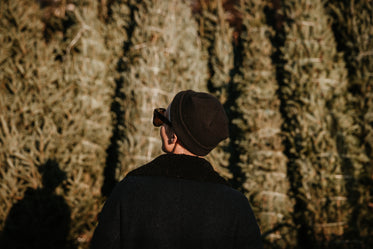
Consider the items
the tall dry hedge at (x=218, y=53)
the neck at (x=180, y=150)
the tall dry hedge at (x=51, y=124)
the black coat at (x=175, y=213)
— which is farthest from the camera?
the tall dry hedge at (x=218, y=53)

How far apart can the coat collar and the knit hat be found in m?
0.08

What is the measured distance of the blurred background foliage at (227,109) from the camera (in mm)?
4340

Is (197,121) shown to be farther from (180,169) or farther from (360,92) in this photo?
(360,92)

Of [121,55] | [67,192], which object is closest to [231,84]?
[121,55]

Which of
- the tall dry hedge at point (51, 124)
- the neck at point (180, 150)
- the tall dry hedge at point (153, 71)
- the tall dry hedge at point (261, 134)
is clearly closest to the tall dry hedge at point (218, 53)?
the tall dry hedge at point (261, 134)

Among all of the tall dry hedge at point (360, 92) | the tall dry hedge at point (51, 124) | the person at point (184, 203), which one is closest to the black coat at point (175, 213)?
the person at point (184, 203)

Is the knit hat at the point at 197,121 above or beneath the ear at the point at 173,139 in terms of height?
above

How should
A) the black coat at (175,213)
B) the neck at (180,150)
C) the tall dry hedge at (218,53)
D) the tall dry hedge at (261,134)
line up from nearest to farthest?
the black coat at (175,213) < the neck at (180,150) < the tall dry hedge at (261,134) < the tall dry hedge at (218,53)

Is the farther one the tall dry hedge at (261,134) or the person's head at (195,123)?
the tall dry hedge at (261,134)

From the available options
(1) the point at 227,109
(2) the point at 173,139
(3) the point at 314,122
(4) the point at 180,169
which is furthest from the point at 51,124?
(3) the point at 314,122

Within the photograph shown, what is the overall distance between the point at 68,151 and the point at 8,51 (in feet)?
7.51

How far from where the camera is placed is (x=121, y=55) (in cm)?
595

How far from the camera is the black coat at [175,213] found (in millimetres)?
1559

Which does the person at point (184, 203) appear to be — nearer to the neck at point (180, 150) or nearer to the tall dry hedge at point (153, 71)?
the neck at point (180, 150)
